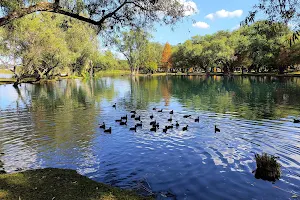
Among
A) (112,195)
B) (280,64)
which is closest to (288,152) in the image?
(112,195)

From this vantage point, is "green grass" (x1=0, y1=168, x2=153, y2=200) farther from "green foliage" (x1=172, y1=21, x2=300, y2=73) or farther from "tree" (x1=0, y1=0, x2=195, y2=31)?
"green foliage" (x1=172, y1=21, x2=300, y2=73)

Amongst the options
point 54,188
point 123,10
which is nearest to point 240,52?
point 123,10

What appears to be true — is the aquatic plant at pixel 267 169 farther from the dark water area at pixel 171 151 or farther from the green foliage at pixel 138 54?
the green foliage at pixel 138 54

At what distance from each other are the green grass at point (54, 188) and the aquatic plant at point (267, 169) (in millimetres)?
5604

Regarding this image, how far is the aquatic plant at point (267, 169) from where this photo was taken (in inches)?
428

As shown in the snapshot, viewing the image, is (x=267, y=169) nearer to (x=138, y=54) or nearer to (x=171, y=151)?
(x=171, y=151)

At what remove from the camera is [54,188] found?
823cm

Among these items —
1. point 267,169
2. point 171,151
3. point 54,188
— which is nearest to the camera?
point 54,188

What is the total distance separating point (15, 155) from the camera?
14148 millimetres

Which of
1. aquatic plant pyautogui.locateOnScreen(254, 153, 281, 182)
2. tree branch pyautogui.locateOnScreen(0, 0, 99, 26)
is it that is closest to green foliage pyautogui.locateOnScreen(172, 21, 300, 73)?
aquatic plant pyautogui.locateOnScreen(254, 153, 281, 182)

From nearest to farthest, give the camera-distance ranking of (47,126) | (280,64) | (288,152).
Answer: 1. (288,152)
2. (47,126)
3. (280,64)

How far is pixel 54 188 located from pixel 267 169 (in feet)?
27.5

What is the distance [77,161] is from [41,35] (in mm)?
59194

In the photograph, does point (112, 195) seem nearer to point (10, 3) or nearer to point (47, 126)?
point (10, 3)
